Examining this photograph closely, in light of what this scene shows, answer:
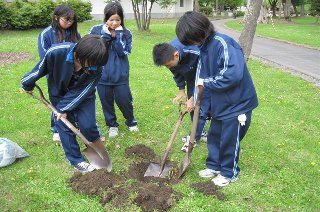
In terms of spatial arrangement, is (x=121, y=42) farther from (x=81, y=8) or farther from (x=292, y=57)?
(x=81, y=8)

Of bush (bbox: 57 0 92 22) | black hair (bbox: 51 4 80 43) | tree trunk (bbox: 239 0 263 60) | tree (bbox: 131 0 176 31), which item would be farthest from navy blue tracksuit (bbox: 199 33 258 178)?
bush (bbox: 57 0 92 22)

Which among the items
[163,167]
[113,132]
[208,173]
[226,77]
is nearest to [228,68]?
[226,77]

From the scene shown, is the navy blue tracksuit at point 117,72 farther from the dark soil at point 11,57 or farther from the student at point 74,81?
the dark soil at point 11,57

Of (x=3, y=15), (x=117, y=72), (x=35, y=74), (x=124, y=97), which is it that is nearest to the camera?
(x=35, y=74)

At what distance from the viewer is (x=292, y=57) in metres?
13.1

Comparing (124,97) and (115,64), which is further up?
(115,64)

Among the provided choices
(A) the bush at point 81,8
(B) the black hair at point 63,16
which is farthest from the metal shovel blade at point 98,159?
(A) the bush at point 81,8

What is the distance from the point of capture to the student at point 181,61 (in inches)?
146

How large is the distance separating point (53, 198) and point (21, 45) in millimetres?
10168

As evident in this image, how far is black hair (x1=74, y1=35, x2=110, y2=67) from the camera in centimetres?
317

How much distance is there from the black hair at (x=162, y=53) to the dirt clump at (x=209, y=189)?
130 centimetres

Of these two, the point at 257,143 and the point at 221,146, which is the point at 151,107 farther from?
the point at 221,146

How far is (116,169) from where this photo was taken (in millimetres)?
4145

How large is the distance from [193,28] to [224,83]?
Answer: 0.55m
